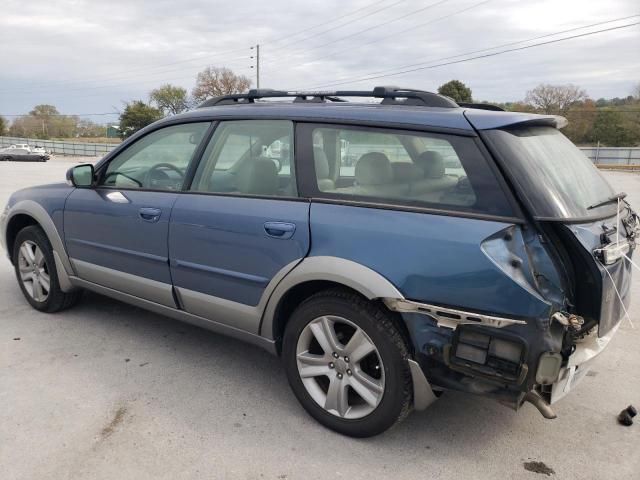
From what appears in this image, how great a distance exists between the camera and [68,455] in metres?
2.47

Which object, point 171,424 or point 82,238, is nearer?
point 171,424

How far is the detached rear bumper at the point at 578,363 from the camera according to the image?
225cm

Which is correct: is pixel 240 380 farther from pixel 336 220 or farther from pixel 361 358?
pixel 336 220

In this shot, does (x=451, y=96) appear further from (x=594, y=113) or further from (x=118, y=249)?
(x=118, y=249)

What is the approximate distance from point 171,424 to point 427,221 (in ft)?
5.61

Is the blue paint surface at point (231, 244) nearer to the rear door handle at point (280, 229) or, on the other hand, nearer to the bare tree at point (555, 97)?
the rear door handle at point (280, 229)

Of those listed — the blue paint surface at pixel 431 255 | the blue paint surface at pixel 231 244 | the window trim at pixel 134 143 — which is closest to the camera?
the blue paint surface at pixel 431 255

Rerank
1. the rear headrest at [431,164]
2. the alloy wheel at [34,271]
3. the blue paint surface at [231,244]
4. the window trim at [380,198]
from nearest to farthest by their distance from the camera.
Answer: the window trim at [380,198] → the rear headrest at [431,164] → the blue paint surface at [231,244] → the alloy wheel at [34,271]

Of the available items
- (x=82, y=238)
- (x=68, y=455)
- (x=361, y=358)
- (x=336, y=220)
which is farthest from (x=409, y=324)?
(x=82, y=238)

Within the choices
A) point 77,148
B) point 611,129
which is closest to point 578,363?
point 611,129

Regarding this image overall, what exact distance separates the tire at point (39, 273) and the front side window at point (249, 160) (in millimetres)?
1765

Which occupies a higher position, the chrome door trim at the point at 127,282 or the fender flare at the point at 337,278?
the fender flare at the point at 337,278

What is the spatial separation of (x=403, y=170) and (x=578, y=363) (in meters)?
1.19

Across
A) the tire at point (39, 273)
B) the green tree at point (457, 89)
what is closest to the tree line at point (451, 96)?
the green tree at point (457, 89)
